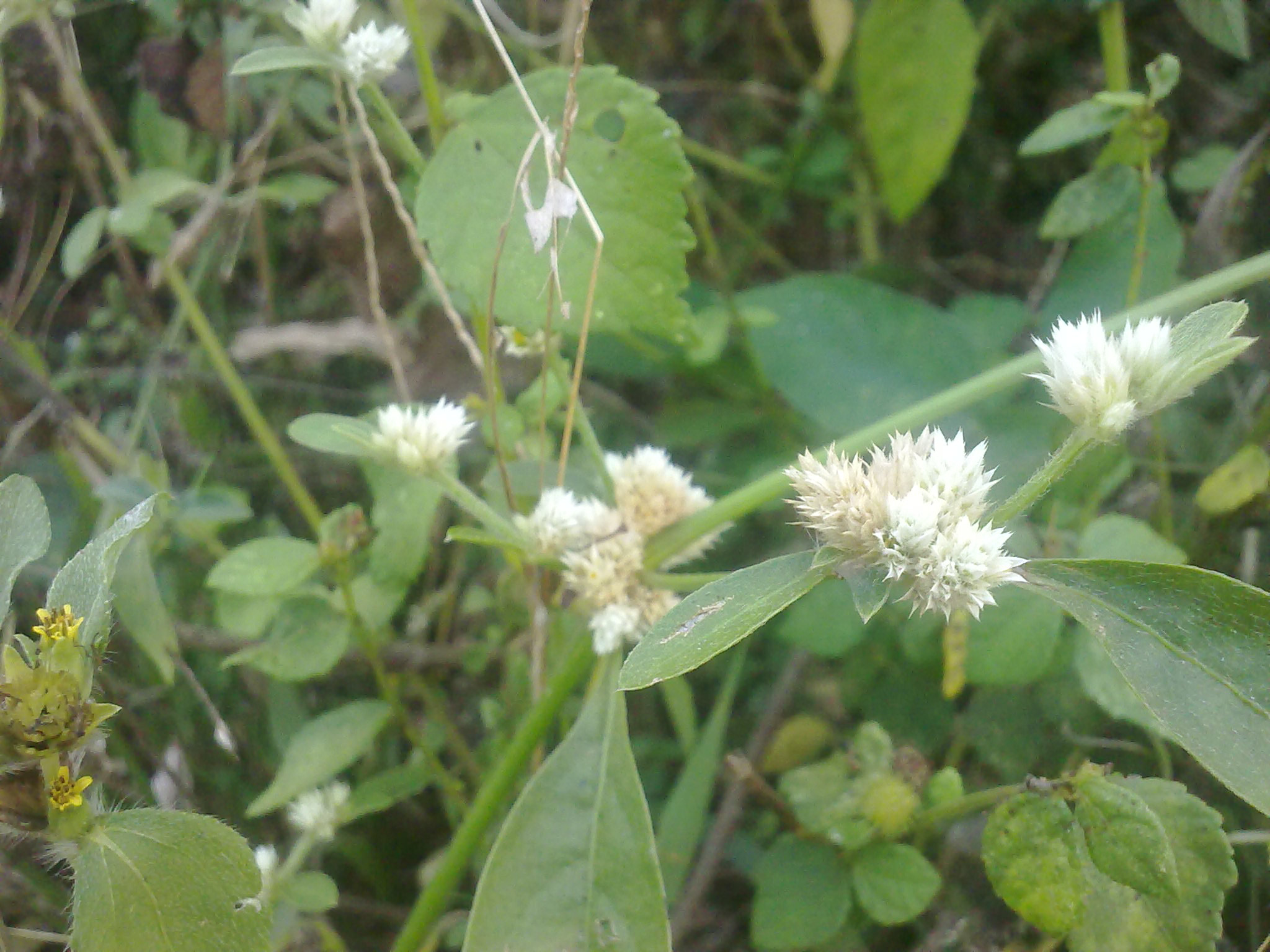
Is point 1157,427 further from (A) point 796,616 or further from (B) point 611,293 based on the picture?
(B) point 611,293

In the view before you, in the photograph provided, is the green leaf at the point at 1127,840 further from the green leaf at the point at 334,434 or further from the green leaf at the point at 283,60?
the green leaf at the point at 283,60

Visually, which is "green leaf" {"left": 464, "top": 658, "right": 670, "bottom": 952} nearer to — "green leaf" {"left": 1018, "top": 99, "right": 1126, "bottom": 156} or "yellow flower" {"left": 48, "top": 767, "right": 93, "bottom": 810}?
"yellow flower" {"left": 48, "top": 767, "right": 93, "bottom": 810}

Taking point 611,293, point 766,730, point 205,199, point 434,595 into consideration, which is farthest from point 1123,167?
point 205,199

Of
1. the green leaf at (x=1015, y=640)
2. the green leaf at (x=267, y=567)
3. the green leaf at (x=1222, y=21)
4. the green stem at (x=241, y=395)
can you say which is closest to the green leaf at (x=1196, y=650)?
the green leaf at (x=1015, y=640)

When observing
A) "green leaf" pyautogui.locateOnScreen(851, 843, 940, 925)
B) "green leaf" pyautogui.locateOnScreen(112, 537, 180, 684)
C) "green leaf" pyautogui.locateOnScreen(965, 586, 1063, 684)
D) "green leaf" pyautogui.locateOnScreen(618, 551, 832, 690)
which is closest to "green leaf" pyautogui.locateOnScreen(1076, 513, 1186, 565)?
"green leaf" pyautogui.locateOnScreen(965, 586, 1063, 684)

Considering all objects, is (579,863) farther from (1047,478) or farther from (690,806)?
(1047,478)
